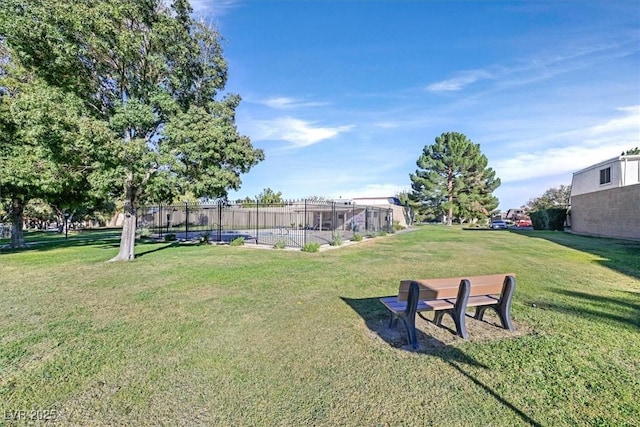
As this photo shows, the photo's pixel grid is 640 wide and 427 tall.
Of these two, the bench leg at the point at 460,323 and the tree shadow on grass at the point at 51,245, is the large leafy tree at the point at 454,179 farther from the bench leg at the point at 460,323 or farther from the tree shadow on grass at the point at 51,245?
the bench leg at the point at 460,323

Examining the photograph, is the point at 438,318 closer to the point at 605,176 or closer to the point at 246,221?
the point at 246,221

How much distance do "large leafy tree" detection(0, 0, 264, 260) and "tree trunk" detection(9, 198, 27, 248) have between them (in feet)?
26.2

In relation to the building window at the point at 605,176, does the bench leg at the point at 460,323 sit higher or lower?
lower

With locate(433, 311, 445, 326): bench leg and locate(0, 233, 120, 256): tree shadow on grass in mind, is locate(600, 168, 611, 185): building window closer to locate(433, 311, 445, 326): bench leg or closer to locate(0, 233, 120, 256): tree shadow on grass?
locate(433, 311, 445, 326): bench leg

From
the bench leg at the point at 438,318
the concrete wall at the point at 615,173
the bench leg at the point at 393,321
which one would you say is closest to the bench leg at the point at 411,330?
the bench leg at the point at 393,321

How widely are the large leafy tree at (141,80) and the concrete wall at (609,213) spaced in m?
21.4

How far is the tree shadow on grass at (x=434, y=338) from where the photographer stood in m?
2.83

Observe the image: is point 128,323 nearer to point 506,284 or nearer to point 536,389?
point 536,389

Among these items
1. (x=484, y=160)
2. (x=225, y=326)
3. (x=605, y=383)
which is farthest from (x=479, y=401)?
(x=484, y=160)

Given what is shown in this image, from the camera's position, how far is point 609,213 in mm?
20156

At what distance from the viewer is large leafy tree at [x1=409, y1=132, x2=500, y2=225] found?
139 feet

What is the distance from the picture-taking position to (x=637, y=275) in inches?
297

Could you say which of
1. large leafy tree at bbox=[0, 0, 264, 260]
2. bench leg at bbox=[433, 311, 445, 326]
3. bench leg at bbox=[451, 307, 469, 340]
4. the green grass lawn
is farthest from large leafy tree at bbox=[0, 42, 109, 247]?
bench leg at bbox=[451, 307, 469, 340]

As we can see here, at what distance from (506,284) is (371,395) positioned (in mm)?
2533
